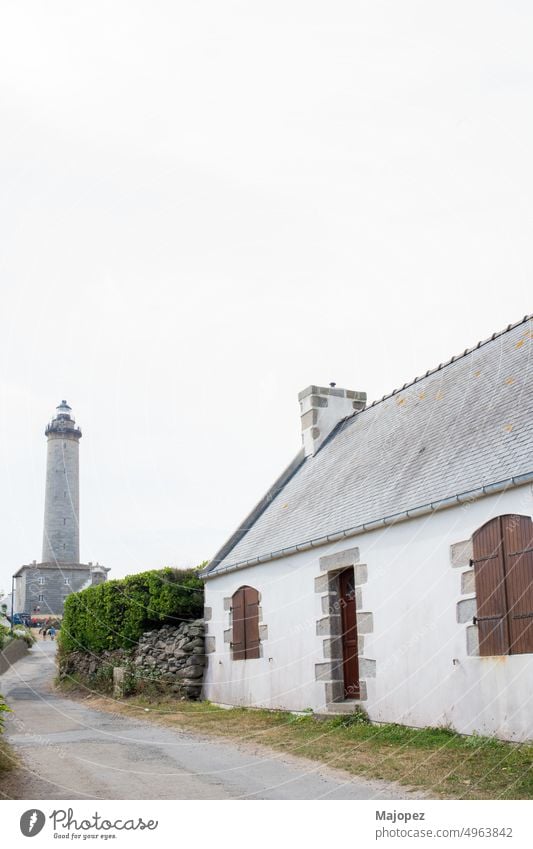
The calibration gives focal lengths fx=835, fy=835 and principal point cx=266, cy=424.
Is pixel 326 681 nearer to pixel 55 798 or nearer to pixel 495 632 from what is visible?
pixel 495 632

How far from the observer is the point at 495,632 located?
31.8 ft

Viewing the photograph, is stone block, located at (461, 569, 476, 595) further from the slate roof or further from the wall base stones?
the wall base stones

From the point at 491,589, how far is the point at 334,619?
12.6 feet

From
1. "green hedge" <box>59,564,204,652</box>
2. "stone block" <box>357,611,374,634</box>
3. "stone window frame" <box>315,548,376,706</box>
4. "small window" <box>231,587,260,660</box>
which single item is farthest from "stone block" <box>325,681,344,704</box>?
"green hedge" <box>59,564,204,652</box>

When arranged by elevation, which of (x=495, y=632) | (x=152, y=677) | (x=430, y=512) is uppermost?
(x=430, y=512)

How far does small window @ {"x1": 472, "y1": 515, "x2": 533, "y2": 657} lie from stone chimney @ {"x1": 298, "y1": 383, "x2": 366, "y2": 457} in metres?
8.48

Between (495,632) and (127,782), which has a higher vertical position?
(495,632)

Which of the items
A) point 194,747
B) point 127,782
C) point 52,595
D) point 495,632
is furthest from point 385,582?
point 52,595

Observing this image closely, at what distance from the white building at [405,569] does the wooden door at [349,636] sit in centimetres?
2

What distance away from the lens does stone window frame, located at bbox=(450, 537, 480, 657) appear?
1000 cm

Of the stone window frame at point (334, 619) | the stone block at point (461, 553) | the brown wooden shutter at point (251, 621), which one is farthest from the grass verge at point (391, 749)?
the stone block at point (461, 553)

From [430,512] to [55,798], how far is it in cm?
581

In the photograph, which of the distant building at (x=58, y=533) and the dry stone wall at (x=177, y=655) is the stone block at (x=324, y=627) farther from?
the distant building at (x=58, y=533)

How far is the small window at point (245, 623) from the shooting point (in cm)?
1527
